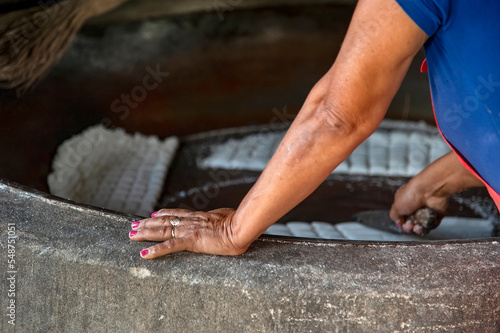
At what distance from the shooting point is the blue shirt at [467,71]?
1.00 metres

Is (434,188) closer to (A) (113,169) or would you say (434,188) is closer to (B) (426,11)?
(B) (426,11)

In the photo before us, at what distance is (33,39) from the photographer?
2203 mm

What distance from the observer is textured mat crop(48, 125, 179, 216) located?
7.50ft

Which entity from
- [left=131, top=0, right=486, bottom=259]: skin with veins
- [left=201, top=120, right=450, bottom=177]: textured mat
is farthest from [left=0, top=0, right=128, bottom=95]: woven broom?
[left=131, top=0, right=486, bottom=259]: skin with veins

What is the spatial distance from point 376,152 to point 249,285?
1.87 m

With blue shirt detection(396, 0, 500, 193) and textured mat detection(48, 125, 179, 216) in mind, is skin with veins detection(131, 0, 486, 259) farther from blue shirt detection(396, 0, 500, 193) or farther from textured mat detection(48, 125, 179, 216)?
textured mat detection(48, 125, 179, 216)

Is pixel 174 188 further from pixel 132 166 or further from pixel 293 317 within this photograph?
pixel 293 317

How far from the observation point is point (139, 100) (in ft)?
9.78

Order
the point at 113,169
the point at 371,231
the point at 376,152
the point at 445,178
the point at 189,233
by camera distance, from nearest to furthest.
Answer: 1. the point at 189,233
2. the point at 445,178
3. the point at 371,231
4. the point at 113,169
5. the point at 376,152

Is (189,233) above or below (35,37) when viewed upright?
above

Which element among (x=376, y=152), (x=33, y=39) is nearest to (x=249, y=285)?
(x=33, y=39)

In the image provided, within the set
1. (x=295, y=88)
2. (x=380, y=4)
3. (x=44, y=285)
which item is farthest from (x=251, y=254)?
(x=295, y=88)

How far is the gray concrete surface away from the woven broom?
41.1 inches

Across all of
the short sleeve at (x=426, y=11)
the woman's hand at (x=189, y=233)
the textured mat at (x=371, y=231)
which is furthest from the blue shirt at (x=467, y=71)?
the textured mat at (x=371, y=231)
